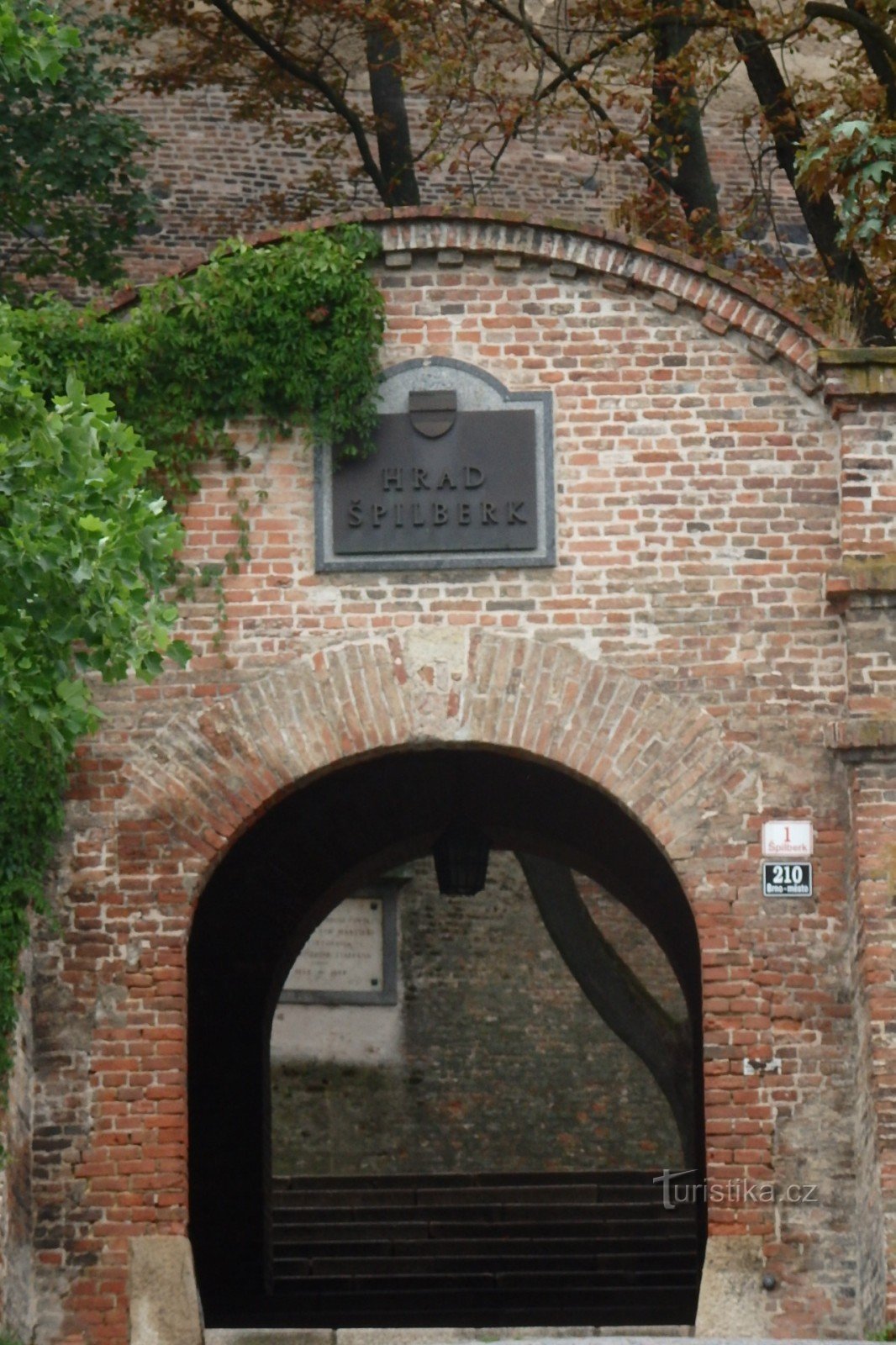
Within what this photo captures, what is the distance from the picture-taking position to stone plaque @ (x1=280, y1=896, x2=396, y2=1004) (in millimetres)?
24359

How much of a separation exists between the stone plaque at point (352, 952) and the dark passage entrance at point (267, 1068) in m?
6.00

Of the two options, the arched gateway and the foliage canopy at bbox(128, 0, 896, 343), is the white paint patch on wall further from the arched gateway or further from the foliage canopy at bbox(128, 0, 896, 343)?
the foliage canopy at bbox(128, 0, 896, 343)

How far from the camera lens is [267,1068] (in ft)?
54.0

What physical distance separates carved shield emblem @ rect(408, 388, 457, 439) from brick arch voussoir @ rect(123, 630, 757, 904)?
3.44 feet

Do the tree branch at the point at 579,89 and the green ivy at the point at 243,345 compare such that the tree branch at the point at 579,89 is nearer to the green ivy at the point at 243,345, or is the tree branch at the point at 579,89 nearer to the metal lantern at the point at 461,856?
the metal lantern at the point at 461,856

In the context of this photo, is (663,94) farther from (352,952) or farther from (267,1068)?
(352,952)

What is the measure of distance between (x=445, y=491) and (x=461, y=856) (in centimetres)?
318

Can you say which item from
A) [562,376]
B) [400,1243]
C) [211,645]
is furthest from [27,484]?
[400,1243]

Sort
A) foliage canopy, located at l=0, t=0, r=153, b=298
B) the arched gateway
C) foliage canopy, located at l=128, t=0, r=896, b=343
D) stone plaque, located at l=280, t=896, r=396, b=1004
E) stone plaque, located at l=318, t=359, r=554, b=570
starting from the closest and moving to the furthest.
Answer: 1. stone plaque, located at l=318, t=359, r=554, b=570
2. the arched gateway
3. foliage canopy, located at l=128, t=0, r=896, b=343
4. foliage canopy, located at l=0, t=0, r=153, b=298
5. stone plaque, located at l=280, t=896, r=396, b=1004

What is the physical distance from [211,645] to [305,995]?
12339 millimetres

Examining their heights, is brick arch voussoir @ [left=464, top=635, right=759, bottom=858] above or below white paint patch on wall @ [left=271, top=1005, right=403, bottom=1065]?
above

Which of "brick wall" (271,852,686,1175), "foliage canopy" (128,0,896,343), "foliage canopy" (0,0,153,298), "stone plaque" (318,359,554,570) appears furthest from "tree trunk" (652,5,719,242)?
"brick wall" (271,852,686,1175)

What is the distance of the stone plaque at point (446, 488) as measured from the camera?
12406 mm

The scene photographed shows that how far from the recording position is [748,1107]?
11875 mm
